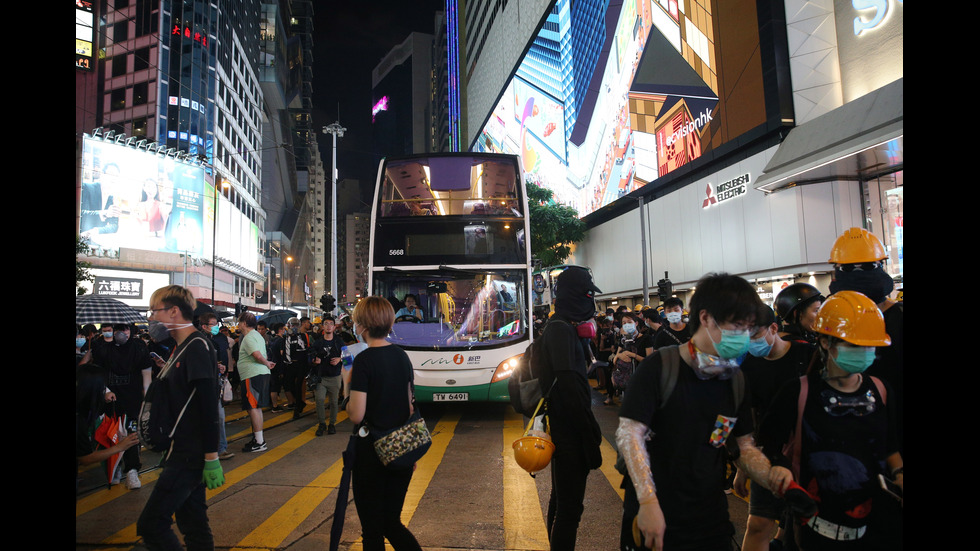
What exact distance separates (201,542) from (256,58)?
81.8 m

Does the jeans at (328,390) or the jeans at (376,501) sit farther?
the jeans at (328,390)

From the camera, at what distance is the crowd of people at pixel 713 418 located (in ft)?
7.15

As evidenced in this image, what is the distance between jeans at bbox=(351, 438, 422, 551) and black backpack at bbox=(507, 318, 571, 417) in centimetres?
80

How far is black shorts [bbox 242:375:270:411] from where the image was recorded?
24.3ft

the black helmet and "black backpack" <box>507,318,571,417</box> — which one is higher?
the black helmet

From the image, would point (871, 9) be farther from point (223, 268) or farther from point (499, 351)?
point (223, 268)

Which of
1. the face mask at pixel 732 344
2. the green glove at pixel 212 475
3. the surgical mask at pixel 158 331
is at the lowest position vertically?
the green glove at pixel 212 475

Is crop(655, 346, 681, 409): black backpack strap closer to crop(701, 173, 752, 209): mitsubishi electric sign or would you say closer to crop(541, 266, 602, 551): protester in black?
crop(541, 266, 602, 551): protester in black

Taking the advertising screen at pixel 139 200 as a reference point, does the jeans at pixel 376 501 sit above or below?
below

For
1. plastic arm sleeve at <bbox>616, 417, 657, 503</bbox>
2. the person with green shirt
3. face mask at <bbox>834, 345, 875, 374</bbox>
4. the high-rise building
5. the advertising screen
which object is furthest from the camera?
the high-rise building

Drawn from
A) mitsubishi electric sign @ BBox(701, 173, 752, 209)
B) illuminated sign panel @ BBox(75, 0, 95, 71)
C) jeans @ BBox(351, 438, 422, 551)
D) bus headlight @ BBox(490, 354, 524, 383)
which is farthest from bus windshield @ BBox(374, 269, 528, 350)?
illuminated sign panel @ BBox(75, 0, 95, 71)

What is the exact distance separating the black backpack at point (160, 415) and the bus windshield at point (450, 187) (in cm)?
646

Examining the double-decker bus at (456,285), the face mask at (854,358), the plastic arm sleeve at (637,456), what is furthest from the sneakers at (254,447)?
the face mask at (854,358)

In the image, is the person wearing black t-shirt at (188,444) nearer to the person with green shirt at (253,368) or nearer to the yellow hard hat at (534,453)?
the yellow hard hat at (534,453)
